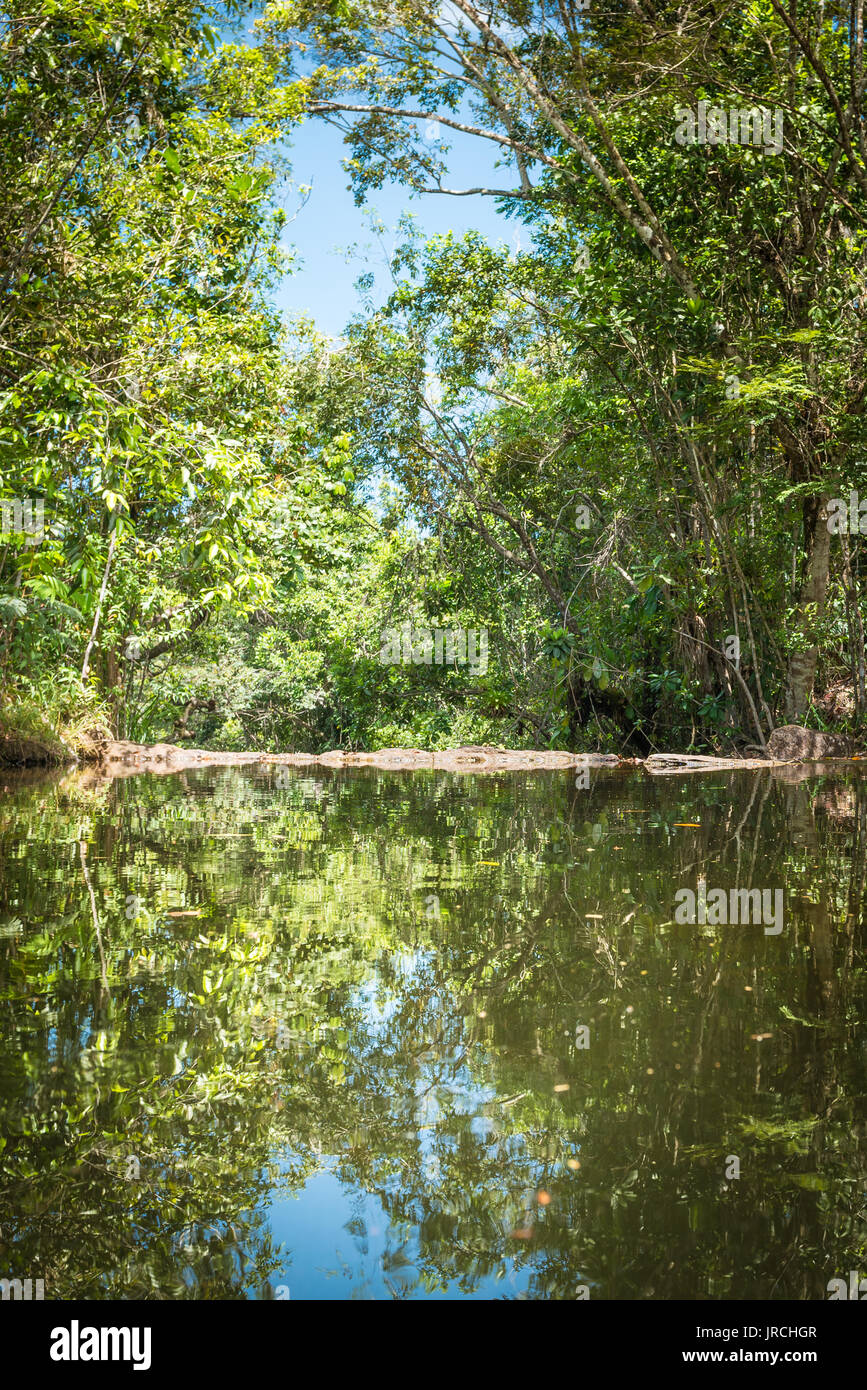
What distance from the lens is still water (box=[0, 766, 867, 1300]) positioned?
149cm

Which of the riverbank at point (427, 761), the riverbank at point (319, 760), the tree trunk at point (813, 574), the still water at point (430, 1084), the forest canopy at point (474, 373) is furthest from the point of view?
the riverbank at point (427, 761)

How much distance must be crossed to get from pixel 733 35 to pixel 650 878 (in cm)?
831

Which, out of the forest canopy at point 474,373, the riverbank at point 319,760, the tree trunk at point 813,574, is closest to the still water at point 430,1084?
the forest canopy at point 474,373

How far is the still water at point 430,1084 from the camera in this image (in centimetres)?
149

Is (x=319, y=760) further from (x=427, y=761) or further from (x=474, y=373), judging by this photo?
(x=474, y=373)

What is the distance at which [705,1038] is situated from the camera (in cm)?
226

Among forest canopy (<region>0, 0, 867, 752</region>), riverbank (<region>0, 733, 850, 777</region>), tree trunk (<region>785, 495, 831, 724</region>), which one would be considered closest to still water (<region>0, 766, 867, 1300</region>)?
forest canopy (<region>0, 0, 867, 752</region>)

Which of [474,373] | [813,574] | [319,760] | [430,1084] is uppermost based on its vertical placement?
[474,373]

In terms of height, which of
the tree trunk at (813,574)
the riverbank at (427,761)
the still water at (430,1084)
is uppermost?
the tree trunk at (813,574)

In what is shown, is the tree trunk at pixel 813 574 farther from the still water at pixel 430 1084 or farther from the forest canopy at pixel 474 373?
the still water at pixel 430 1084

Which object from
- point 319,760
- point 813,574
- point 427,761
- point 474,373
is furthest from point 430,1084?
point 474,373

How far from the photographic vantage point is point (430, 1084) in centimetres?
207

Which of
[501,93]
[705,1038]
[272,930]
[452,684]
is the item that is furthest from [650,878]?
[452,684]

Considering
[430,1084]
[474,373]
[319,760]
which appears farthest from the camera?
[474,373]
